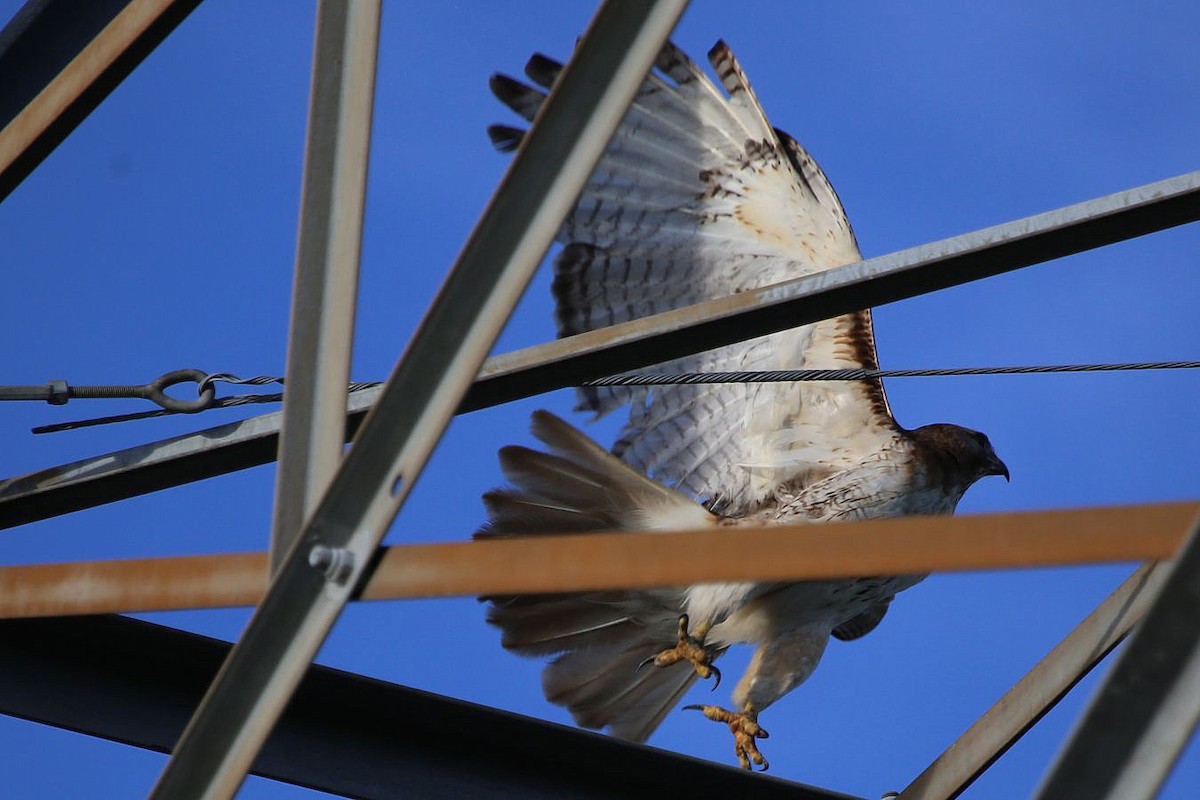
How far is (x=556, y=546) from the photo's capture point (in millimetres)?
2320

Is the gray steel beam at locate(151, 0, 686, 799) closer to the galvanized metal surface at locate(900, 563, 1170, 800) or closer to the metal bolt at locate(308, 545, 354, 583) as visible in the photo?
the metal bolt at locate(308, 545, 354, 583)

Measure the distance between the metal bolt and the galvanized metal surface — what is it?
2.14 m

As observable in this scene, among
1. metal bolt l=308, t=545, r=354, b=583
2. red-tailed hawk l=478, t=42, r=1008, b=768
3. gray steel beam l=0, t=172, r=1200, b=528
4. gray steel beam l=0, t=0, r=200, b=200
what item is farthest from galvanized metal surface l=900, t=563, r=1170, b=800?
gray steel beam l=0, t=0, r=200, b=200

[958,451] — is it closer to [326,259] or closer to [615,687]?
[615,687]

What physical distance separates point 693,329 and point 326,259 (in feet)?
3.16

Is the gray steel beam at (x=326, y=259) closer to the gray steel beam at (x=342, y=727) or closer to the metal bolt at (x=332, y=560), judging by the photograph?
the metal bolt at (x=332, y=560)

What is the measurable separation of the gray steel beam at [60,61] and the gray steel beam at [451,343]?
1.22 m

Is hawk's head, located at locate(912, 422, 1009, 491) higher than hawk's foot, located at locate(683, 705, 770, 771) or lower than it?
higher

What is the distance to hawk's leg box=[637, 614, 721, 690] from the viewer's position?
568 centimetres

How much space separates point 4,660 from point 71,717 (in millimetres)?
181

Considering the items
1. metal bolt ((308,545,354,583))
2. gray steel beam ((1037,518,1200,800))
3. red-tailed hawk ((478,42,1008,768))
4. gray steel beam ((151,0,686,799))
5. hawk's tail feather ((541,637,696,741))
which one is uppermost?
red-tailed hawk ((478,42,1008,768))

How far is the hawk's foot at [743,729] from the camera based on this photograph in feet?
17.3

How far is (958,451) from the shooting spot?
597cm

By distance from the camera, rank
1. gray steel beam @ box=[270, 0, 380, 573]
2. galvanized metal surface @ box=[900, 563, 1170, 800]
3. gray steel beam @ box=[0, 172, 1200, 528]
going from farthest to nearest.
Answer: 1. galvanized metal surface @ box=[900, 563, 1170, 800]
2. gray steel beam @ box=[0, 172, 1200, 528]
3. gray steel beam @ box=[270, 0, 380, 573]
